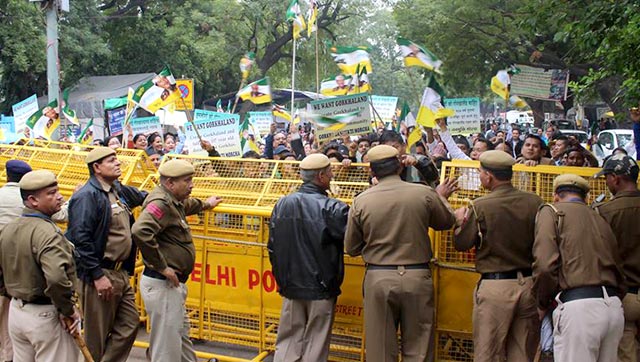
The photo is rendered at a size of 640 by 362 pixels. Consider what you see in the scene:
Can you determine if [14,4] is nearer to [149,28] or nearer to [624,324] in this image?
[149,28]

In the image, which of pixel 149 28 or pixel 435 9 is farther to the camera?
pixel 149 28

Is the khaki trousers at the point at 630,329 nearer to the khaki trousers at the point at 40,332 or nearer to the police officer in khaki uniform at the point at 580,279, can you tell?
the police officer in khaki uniform at the point at 580,279

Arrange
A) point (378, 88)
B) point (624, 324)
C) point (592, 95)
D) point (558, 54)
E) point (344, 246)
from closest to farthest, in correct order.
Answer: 1. point (624, 324)
2. point (344, 246)
3. point (592, 95)
4. point (558, 54)
5. point (378, 88)

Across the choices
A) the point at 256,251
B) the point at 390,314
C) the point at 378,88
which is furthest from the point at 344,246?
the point at 378,88

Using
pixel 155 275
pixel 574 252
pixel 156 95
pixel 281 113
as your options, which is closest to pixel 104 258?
pixel 155 275

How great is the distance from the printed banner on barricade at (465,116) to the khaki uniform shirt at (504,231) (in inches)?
212

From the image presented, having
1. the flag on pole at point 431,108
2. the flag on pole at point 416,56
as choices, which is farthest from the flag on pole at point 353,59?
the flag on pole at point 431,108

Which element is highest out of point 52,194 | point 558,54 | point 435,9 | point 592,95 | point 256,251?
point 435,9

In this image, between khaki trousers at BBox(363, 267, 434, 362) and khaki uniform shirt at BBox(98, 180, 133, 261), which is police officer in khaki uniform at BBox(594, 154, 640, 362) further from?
khaki uniform shirt at BBox(98, 180, 133, 261)

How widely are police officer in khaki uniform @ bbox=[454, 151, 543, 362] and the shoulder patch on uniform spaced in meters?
2.19

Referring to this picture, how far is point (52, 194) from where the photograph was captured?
16.2 ft

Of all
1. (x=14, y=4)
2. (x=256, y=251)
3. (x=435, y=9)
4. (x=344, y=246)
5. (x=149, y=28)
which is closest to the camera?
(x=344, y=246)

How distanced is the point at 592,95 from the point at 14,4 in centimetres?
1924

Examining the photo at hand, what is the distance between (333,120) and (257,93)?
5033 mm
